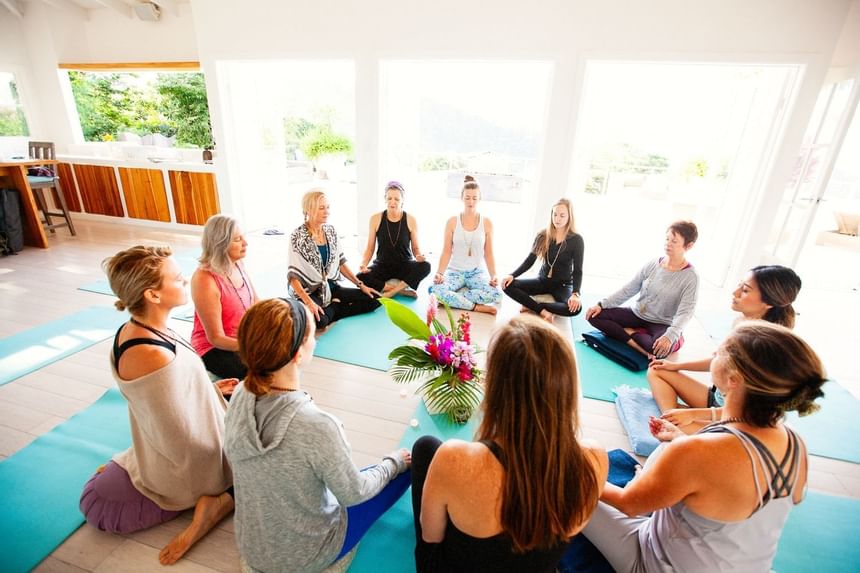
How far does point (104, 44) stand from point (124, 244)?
348cm

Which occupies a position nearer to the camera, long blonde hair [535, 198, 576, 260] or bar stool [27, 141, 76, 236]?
long blonde hair [535, 198, 576, 260]

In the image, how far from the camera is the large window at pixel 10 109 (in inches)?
237

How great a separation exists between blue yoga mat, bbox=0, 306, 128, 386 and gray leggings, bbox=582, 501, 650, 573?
3.35m

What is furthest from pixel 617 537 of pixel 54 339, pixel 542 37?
pixel 542 37

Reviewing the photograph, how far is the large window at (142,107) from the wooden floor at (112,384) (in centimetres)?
347

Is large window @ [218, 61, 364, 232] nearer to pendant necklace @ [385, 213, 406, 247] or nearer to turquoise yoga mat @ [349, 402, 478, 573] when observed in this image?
pendant necklace @ [385, 213, 406, 247]

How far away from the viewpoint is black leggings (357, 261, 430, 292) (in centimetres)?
373

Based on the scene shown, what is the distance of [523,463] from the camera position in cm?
81

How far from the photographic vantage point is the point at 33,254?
4578 mm

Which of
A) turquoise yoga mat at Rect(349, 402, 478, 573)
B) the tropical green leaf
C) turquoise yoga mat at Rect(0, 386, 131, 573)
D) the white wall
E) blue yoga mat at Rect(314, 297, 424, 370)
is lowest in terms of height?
turquoise yoga mat at Rect(0, 386, 131, 573)

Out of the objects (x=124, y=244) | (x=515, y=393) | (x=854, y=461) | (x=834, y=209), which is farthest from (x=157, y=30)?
(x=834, y=209)

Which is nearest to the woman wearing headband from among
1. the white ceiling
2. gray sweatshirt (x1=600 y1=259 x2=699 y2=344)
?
gray sweatshirt (x1=600 y1=259 x2=699 y2=344)

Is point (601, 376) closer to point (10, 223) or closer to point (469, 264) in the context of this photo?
point (469, 264)

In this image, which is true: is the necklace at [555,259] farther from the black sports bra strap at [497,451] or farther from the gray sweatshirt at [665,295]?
the black sports bra strap at [497,451]
